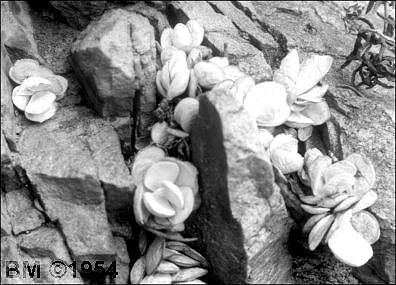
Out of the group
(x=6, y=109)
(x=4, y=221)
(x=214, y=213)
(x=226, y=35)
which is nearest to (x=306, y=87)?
(x=226, y=35)

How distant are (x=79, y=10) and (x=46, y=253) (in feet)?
4.47

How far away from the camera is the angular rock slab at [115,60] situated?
2.50 metres

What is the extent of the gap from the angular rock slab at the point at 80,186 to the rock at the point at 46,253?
0.05 meters

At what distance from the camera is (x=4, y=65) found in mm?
2602

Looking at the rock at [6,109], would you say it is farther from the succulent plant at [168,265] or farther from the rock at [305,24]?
the rock at [305,24]

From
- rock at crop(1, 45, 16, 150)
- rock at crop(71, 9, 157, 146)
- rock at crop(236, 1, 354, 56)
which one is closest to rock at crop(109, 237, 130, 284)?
rock at crop(71, 9, 157, 146)

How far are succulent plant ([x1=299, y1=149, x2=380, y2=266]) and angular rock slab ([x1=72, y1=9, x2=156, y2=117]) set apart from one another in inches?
40.0

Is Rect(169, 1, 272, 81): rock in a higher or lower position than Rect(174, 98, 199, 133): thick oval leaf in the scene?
higher

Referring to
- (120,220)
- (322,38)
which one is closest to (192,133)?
(120,220)

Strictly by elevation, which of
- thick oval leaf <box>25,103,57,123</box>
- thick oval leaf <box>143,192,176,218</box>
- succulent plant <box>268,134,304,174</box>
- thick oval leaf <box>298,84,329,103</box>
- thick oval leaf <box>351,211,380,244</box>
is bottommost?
thick oval leaf <box>25,103,57,123</box>

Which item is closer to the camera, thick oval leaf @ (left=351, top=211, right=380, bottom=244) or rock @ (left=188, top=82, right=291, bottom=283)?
rock @ (left=188, top=82, right=291, bottom=283)

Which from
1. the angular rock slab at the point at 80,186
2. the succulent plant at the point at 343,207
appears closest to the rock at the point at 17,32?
the angular rock slab at the point at 80,186

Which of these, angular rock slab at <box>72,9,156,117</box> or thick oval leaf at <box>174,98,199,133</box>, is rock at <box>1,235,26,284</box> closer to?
angular rock slab at <box>72,9,156,117</box>

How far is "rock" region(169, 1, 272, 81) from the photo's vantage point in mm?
2830
